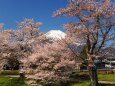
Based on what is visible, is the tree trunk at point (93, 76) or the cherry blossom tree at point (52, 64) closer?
the cherry blossom tree at point (52, 64)

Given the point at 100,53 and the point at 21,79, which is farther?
the point at 21,79

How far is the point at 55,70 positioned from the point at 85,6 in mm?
9098

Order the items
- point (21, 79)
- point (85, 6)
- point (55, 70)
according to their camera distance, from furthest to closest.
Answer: point (21, 79) < point (85, 6) < point (55, 70)

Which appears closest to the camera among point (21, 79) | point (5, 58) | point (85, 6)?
point (85, 6)

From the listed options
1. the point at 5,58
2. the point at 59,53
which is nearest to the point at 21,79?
the point at 5,58

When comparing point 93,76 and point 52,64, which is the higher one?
point 52,64

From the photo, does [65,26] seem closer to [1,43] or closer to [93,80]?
[93,80]

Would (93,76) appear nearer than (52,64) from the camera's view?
No

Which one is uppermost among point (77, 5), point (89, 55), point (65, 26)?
point (77, 5)

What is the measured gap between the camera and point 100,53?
4031 centimetres

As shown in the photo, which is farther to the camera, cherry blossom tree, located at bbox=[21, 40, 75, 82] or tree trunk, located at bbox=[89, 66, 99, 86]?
tree trunk, located at bbox=[89, 66, 99, 86]

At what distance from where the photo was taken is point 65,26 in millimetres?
40688

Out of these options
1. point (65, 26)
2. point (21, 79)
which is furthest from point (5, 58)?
point (65, 26)

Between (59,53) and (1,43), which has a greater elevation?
(1,43)
